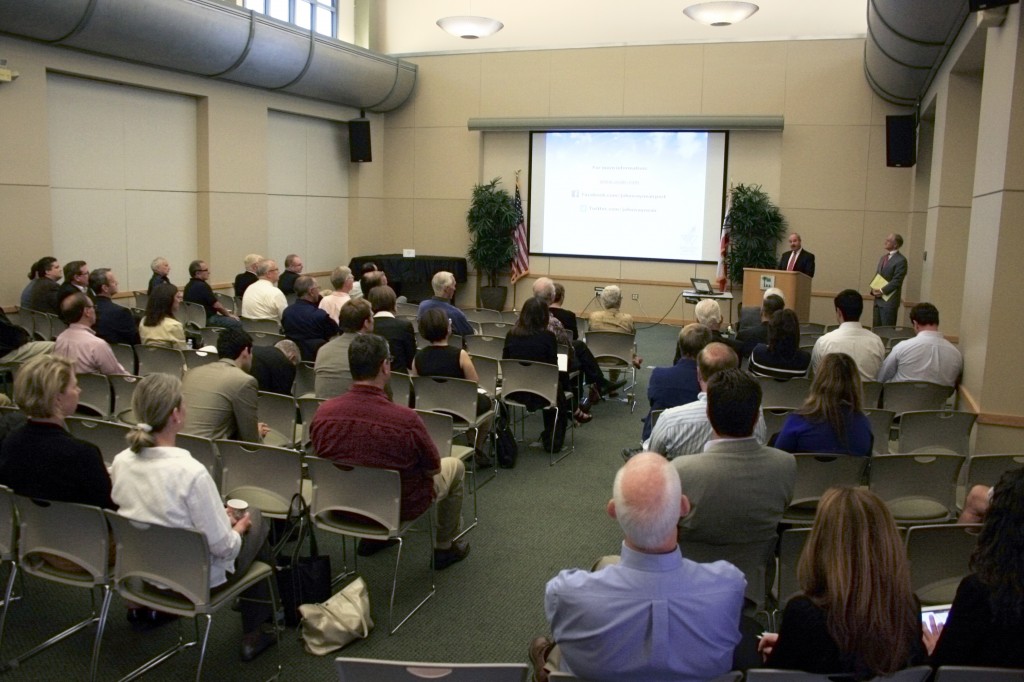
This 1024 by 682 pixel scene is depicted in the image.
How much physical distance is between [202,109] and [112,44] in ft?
7.78

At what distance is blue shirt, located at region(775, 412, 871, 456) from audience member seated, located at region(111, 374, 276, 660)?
258 centimetres

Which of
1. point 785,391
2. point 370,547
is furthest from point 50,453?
point 785,391

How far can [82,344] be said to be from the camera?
600 cm

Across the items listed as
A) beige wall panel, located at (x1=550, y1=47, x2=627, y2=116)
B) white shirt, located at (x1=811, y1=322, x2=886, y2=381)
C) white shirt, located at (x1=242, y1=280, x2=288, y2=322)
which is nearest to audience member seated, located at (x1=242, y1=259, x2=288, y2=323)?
white shirt, located at (x1=242, y1=280, x2=288, y2=322)

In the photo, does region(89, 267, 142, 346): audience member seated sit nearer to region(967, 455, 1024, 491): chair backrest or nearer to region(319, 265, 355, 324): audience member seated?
region(319, 265, 355, 324): audience member seated

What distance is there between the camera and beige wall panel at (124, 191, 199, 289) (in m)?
11.6

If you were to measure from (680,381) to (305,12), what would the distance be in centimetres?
1179

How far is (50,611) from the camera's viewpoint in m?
4.28

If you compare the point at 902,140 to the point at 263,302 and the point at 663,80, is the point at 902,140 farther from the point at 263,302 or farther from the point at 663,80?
the point at 263,302

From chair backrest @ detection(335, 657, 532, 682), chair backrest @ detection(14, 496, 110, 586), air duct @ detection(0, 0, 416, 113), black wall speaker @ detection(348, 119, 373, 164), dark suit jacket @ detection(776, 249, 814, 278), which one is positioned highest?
air duct @ detection(0, 0, 416, 113)

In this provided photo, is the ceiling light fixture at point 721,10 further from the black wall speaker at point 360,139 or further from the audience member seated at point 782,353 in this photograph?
the black wall speaker at point 360,139

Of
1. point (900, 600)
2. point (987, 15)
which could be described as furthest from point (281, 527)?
point (987, 15)

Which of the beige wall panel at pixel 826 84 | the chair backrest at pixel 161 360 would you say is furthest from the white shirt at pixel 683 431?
the beige wall panel at pixel 826 84

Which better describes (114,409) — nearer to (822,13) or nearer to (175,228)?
(175,228)
